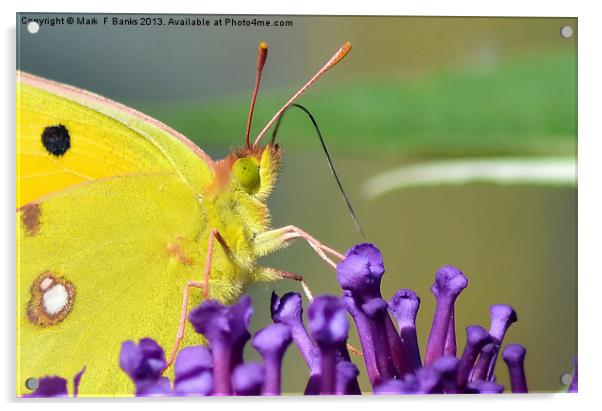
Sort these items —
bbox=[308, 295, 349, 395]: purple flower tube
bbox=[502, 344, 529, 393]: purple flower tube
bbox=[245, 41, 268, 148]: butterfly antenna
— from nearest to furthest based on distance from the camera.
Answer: bbox=[308, 295, 349, 395]: purple flower tube
bbox=[502, 344, 529, 393]: purple flower tube
bbox=[245, 41, 268, 148]: butterfly antenna

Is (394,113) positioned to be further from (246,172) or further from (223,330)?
(223,330)

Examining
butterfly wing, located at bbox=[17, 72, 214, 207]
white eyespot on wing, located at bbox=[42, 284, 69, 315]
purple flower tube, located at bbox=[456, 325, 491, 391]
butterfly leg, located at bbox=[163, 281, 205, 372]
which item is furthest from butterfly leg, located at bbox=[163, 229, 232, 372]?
purple flower tube, located at bbox=[456, 325, 491, 391]

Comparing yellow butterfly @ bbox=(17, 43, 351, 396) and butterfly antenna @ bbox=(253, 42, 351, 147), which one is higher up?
butterfly antenna @ bbox=(253, 42, 351, 147)

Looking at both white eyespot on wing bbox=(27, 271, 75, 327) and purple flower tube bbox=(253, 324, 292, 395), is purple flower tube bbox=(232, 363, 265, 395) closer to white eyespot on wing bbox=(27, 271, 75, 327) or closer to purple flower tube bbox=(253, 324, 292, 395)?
purple flower tube bbox=(253, 324, 292, 395)

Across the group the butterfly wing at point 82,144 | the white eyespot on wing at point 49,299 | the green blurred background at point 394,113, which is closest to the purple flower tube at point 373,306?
the green blurred background at point 394,113

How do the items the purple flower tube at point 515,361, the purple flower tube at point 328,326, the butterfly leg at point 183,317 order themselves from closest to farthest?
the purple flower tube at point 328,326, the purple flower tube at point 515,361, the butterfly leg at point 183,317

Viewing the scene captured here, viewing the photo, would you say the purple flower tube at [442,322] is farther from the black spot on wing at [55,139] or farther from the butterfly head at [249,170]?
the black spot on wing at [55,139]
